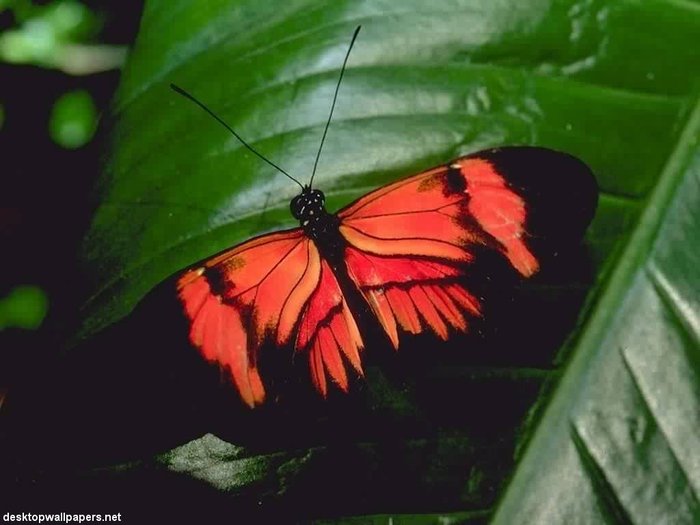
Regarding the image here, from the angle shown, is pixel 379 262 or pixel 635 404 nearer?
pixel 635 404

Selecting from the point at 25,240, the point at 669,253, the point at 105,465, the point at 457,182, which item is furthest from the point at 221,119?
the point at 25,240

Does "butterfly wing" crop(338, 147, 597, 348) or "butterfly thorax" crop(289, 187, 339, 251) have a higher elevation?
"butterfly thorax" crop(289, 187, 339, 251)

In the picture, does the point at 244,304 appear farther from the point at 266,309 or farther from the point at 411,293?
the point at 411,293

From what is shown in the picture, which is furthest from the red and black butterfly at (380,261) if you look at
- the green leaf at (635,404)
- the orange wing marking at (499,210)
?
the green leaf at (635,404)

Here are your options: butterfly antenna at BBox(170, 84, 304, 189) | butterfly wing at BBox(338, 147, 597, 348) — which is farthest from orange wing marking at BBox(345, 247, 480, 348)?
butterfly antenna at BBox(170, 84, 304, 189)

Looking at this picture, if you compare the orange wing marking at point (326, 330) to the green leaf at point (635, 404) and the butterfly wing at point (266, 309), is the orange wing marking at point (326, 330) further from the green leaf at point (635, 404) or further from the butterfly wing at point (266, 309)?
the green leaf at point (635, 404)

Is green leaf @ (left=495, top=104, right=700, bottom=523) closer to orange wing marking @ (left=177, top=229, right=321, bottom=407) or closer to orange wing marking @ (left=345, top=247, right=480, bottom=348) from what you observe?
orange wing marking @ (left=345, top=247, right=480, bottom=348)

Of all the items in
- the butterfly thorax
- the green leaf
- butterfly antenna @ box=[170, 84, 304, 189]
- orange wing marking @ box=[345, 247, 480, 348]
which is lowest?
the green leaf

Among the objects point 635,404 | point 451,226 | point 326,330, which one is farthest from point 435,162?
point 635,404

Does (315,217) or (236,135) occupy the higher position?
(236,135)
